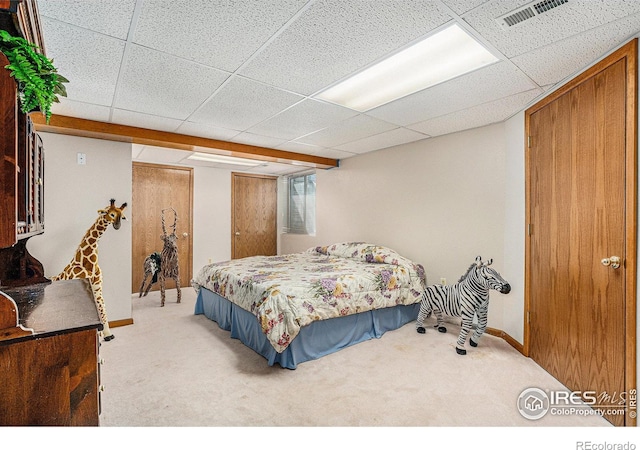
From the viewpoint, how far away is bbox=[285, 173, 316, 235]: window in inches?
240

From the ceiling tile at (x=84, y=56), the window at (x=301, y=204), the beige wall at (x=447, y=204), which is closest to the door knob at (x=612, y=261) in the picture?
the beige wall at (x=447, y=204)

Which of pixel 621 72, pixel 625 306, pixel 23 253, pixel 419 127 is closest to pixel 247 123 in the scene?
pixel 419 127

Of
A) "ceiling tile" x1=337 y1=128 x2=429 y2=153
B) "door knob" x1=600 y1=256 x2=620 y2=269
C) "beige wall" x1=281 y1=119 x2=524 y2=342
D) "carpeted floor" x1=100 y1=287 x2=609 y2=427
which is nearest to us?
"door knob" x1=600 y1=256 x2=620 y2=269

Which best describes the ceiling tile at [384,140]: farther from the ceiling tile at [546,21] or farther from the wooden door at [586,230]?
the ceiling tile at [546,21]

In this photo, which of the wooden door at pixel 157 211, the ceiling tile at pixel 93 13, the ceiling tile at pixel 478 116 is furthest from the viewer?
the wooden door at pixel 157 211

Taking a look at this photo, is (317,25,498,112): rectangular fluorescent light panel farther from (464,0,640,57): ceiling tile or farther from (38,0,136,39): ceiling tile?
(38,0,136,39): ceiling tile

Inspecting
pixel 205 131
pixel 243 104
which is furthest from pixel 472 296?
pixel 205 131

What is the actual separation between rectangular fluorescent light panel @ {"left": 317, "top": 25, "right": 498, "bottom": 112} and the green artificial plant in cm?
177

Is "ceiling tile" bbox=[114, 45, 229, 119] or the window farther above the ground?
"ceiling tile" bbox=[114, 45, 229, 119]

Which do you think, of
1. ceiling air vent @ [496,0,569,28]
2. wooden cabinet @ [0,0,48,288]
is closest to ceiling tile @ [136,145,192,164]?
wooden cabinet @ [0,0,48,288]

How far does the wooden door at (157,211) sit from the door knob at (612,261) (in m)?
5.46

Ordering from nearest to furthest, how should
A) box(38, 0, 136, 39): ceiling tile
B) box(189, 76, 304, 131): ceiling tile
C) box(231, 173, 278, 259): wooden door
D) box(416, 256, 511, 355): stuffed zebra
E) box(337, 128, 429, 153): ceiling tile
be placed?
box(38, 0, 136, 39): ceiling tile, box(189, 76, 304, 131): ceiling tile, box(416, 256, 511, 355): stuffed zebra, box(337, 128, 429, 153): ceiling tile, box(231, 173, 278, 259): wooden door

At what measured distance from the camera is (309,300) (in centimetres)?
276

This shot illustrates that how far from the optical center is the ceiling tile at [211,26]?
153 cm
